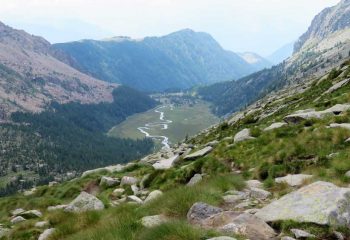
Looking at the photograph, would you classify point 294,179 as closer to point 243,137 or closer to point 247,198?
point 247,198

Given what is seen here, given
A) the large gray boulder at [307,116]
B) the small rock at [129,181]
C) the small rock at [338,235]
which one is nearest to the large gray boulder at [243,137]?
the large gray boulder at [307,116]

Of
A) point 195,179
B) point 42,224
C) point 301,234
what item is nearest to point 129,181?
point 195,179

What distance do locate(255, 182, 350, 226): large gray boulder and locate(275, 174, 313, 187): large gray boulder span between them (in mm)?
2740

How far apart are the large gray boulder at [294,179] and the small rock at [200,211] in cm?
426

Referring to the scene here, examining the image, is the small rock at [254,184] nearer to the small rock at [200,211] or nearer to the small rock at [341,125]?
the small rock at [200,211]

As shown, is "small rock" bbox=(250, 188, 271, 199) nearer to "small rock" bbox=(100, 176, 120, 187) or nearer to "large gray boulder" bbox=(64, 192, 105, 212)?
"large gray boulder" bbox=(64, 192, 105, 212)

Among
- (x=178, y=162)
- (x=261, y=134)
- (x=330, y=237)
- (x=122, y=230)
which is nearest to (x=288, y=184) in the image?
(x=330, y=237)

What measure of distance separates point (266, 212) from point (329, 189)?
2.14 m

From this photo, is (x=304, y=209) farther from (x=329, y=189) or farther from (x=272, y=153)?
(x=272, y=153)

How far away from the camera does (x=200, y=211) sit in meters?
14.0

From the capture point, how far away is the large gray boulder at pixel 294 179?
55.8 feet

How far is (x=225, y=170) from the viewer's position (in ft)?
81.8

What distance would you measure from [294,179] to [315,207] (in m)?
5.39

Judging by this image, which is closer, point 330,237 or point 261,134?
point 330,237
